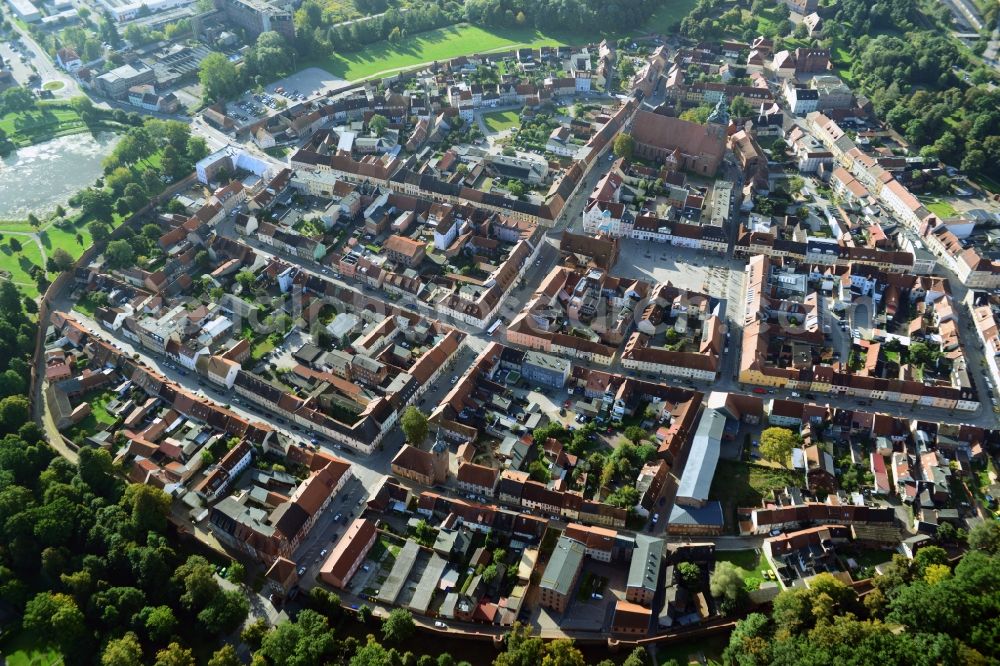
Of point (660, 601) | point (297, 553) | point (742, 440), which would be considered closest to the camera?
point (660, 601)

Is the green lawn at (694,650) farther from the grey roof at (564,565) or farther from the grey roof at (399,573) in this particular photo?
the grey roof at (399,573)

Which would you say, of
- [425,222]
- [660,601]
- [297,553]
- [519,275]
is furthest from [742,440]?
[425,222]

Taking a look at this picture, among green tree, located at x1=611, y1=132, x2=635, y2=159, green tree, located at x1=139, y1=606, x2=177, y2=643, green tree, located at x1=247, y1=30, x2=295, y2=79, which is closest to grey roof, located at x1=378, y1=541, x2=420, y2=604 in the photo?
green tree, located at x1=139, y1=606, x2=177, y2=643

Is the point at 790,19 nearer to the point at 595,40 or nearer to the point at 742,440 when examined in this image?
the point at 595,40

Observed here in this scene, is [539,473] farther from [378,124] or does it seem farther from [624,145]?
[378,124]

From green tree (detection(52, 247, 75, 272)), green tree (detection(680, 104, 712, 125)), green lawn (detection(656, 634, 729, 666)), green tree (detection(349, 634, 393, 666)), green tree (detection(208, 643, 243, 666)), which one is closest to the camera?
green tree (detection(349, 634, 393, 666))

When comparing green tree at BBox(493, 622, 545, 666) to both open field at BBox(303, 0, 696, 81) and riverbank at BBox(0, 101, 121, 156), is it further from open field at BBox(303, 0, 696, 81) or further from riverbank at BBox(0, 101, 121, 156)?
open field at BBox(303, 0, 696, 81)

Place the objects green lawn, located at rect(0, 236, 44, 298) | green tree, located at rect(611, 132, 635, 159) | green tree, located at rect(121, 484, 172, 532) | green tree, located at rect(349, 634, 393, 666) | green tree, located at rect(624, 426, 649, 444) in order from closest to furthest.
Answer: green tree, located at rect(349, 634, 393, 666) < green tree, located at rect(121, 484, 172, 532) < green tree, located at rect(624, 426, 649, 444) < green lawn, located at rect(0, 236, 44, 298) < green tree, located at rect(611, 132, 635, 159)
